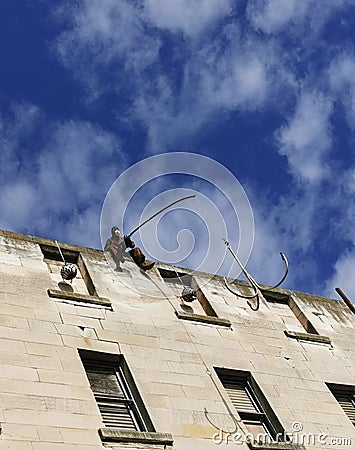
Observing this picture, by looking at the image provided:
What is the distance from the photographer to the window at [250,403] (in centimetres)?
1381

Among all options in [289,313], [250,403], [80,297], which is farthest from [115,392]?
[289,313]

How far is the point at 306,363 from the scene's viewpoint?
16438 mm

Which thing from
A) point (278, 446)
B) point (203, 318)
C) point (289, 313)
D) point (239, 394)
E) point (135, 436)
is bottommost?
point (278, 446)

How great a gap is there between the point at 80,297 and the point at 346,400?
6614 millimetres

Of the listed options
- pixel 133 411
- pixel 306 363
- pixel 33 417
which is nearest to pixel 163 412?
pixel 133 411

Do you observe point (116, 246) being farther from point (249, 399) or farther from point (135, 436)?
point (135, 436)

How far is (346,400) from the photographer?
16.2 metres

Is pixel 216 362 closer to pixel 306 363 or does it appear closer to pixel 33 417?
pixel 306 363

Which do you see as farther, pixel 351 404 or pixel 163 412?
pixel 351 404

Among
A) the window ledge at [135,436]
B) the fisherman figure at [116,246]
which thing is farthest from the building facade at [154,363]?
the fisherman figure at [116,246]

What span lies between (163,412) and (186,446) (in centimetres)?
80

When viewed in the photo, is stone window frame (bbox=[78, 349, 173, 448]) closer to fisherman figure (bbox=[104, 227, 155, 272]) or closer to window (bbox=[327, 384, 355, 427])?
fisherman figure (bbox=[104, 227, 155, 272])

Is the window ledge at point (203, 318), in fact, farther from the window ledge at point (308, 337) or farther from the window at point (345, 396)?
the window at point (345, 396)

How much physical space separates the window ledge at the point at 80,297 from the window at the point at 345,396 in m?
5.55
